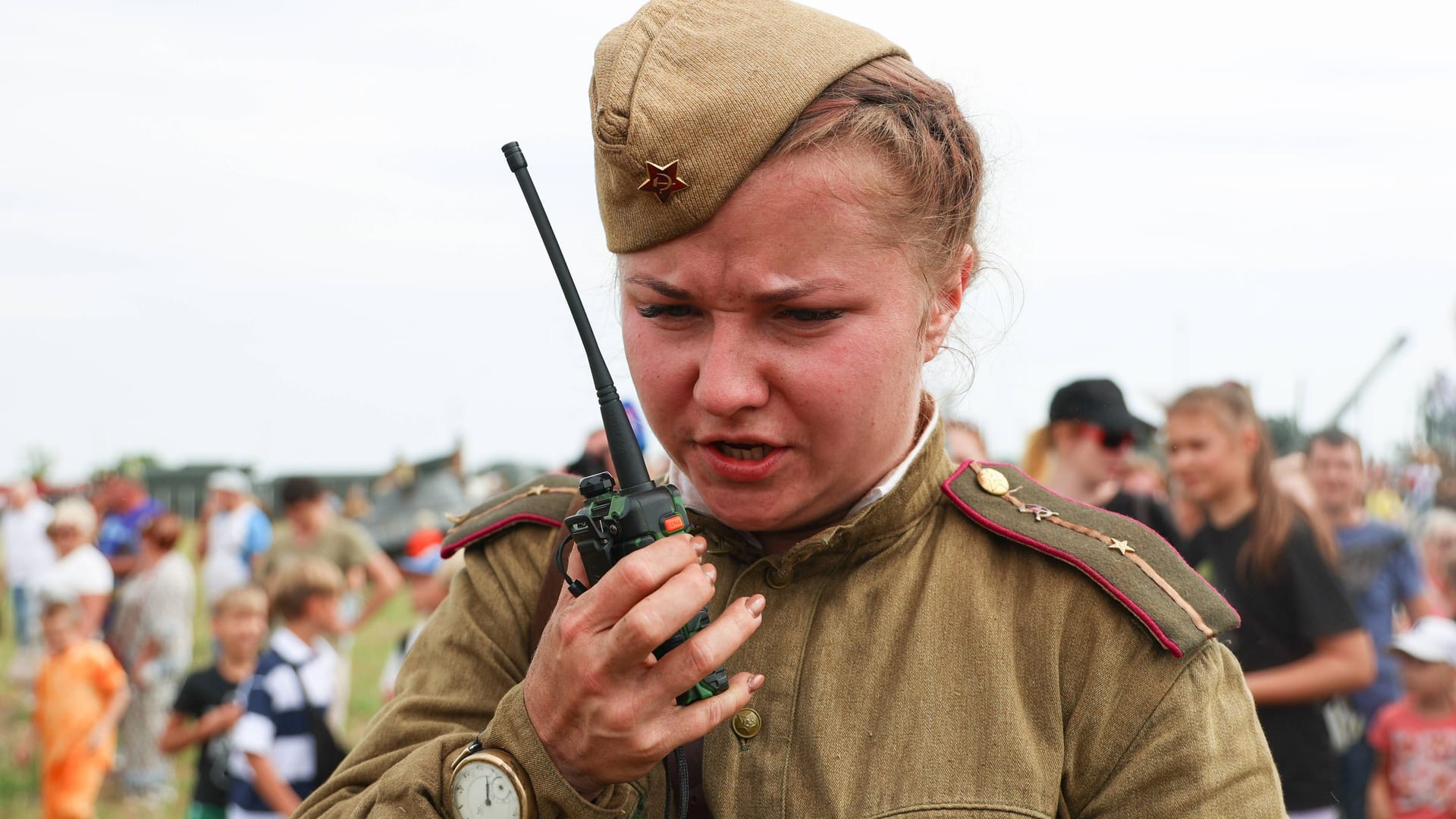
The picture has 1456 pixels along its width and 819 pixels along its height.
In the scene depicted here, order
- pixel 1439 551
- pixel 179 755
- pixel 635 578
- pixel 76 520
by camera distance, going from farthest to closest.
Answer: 1. pixel 76 520
2. pixel 179 755
3. pixel 1439 551
4. pixel 635 578

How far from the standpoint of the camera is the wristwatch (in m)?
1.73

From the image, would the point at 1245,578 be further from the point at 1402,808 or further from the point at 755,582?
the point at 755,582

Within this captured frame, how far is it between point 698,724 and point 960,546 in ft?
1.79

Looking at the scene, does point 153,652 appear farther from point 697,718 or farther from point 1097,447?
point 697,718

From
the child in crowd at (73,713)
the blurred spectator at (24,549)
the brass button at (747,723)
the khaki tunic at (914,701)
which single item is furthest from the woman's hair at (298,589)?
the blurred spectator at (24,549)

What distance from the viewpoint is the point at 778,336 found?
1.78m

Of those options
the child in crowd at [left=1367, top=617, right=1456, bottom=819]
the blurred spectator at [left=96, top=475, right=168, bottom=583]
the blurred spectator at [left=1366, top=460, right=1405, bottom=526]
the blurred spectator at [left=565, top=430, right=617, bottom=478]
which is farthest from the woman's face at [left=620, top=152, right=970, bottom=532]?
the blurred spectator at [left=1366, top=460, right=1405, bottom=526]

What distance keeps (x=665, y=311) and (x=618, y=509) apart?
290 millimetres

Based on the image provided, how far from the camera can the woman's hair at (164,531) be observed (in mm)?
9148

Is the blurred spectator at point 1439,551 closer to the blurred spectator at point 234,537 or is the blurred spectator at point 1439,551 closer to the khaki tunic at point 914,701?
the khaki tunic at point 914,701

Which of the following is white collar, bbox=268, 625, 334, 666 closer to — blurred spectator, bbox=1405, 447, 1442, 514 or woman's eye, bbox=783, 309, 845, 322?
woman's eye, bbox=783, 309, 845, 322

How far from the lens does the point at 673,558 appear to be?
5.39ft

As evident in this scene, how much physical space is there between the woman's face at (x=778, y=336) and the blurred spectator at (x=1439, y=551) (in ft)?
17.8

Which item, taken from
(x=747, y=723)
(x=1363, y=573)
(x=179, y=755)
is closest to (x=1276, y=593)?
(x=1363, y=573)
